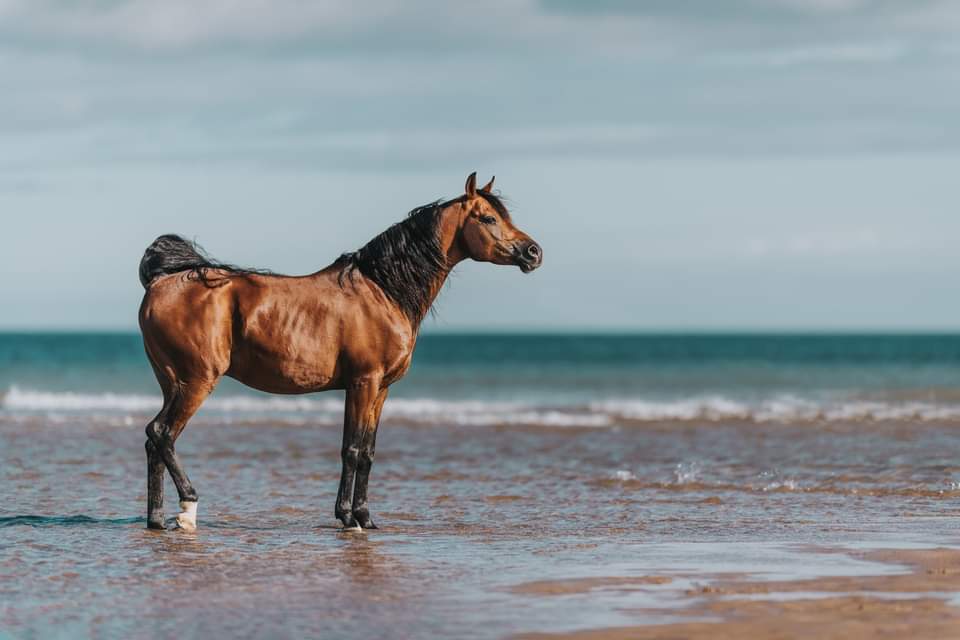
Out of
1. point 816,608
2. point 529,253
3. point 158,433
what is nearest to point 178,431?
point 158,433

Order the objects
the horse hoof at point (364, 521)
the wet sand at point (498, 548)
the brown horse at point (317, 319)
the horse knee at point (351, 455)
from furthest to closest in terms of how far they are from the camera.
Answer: the horse hoof at point (364, 521) < the horse knee at point (351, 455) < the brown horse at point (317, 319) < the wet sand at point (498, 548)

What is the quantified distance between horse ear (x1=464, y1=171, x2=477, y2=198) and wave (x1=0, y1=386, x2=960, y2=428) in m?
13.3

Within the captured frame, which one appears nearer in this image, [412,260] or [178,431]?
[178,431]

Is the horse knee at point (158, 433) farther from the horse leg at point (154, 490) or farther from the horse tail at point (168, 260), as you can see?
the horse tail at point (168, 260)

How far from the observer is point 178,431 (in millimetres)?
8516

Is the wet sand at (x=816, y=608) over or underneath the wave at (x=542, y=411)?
over

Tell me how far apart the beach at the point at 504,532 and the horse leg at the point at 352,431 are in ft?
0.59

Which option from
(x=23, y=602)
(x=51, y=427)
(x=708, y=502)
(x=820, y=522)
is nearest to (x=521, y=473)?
(x=708, y=502)

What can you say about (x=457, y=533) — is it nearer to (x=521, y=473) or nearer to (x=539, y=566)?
(x=539, y=566)

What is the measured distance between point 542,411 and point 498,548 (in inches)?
759

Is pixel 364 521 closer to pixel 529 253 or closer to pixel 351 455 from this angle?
pixel 351 455

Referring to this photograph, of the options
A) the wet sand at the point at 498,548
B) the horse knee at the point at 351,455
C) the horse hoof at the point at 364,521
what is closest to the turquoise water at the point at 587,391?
the wet sand at the point at 498,548

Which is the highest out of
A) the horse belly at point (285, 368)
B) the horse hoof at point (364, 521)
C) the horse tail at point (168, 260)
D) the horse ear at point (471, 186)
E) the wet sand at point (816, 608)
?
the horse ear at point (471, 186)

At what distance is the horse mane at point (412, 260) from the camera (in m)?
8.70
